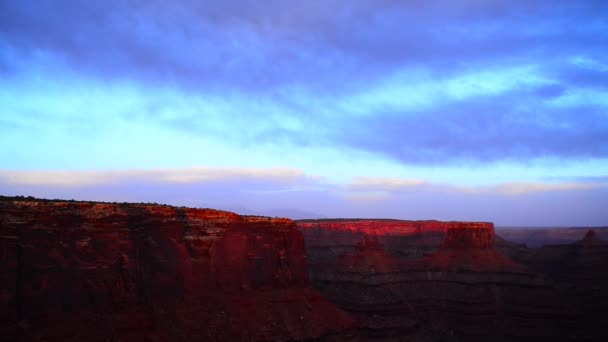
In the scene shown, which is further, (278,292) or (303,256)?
(303,256)

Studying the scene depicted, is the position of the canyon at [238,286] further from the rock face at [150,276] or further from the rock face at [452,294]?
the rock face at [452,294]

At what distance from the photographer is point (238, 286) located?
40938 mm

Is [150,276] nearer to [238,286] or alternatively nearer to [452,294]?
[238,286]

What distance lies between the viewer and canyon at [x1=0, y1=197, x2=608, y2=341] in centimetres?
2933

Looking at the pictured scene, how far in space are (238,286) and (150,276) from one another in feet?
26.0

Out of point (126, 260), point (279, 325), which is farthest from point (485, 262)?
point (126, 260)

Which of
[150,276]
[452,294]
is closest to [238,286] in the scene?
[150,276]

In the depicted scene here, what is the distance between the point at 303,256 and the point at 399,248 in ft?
164

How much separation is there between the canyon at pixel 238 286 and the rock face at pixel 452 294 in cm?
20

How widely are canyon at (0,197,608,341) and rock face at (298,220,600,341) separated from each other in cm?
20

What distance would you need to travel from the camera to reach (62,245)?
3009 centimetres

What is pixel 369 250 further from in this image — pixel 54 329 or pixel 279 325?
pixel 54 329

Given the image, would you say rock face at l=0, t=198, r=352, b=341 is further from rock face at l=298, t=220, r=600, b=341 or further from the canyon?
rock face at l=298, t=220, r=600, b=341

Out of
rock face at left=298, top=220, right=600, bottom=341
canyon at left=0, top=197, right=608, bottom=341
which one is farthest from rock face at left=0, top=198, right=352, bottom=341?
rock face at left=298, top=220, right=600, bottom=341
